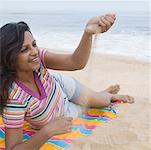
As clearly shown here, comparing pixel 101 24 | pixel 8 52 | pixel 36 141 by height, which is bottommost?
pixel 36 141

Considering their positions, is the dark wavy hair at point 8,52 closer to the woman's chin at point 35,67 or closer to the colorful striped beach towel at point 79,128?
the woman's chin at point 35,67

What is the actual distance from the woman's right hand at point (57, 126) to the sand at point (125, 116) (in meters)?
0.19

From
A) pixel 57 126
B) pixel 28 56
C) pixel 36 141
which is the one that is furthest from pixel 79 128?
pixel 28 56

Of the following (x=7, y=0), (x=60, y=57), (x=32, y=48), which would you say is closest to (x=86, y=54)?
(x=60, y=57)

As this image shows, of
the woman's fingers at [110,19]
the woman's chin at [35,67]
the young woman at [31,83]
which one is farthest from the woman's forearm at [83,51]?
the woman's chin at [35,67]

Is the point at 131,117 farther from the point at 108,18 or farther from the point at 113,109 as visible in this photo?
the point at 108,18

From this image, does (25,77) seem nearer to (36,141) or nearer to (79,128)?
(36,141)

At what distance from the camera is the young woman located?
2340 millimetres

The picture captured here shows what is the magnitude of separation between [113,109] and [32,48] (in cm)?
112

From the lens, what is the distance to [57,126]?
2400 mm

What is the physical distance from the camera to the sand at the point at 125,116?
263cm

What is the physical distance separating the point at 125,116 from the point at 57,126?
3.12 ft

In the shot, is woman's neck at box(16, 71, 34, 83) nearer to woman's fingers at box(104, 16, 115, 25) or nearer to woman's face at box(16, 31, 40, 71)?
Answer: woman's face at box(16, 31, 40, 71)

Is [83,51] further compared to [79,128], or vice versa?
[79,128]
